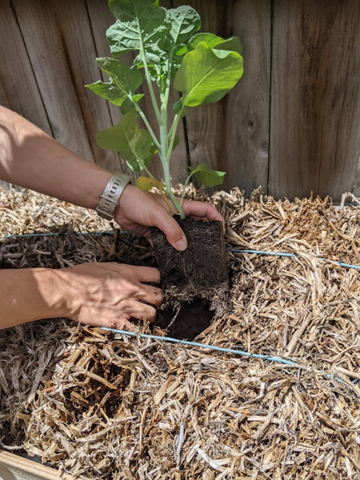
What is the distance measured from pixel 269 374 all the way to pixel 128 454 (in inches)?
16.2

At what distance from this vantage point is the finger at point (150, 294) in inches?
49.6

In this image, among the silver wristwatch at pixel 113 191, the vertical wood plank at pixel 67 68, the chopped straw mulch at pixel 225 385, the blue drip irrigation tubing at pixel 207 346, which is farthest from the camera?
the vertical wood plank at pixel 67 68

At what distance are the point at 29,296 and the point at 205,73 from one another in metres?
0.79

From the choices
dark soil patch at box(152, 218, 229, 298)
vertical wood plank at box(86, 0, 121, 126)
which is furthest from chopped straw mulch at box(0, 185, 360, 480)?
vertical wood plank at box(86, 0, 121, 126)

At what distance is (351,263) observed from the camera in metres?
1.28

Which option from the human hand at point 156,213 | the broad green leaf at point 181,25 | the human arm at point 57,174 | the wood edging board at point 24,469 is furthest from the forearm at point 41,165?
the wood edging board at point 24,469

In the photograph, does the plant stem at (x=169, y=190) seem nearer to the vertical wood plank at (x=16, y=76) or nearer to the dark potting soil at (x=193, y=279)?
the dark potting soil at (x=193, y=279)

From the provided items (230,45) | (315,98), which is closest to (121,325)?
(230,45)

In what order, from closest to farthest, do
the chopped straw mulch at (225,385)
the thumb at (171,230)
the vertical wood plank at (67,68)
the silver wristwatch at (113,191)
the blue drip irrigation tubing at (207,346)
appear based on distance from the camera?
the chopped straw mulch at (225,385), the blue drip irrigation tubing at (207,346), the thumb at (171,230), the silver wristwatch at (113,191), the vertical wood plank at (67,68)

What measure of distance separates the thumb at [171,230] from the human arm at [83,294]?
0.20 metres

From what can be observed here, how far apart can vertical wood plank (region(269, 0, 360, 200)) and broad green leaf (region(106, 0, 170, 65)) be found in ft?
1.36

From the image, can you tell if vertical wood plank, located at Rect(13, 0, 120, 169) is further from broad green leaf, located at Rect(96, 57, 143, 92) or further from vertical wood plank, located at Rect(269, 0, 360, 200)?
vertical wood plank, located at Rect(269, 0, 360, 200)

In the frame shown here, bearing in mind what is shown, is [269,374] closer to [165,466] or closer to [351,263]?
[165,466]

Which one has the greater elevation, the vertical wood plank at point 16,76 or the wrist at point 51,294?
the vertical wood plank at point 16,76
